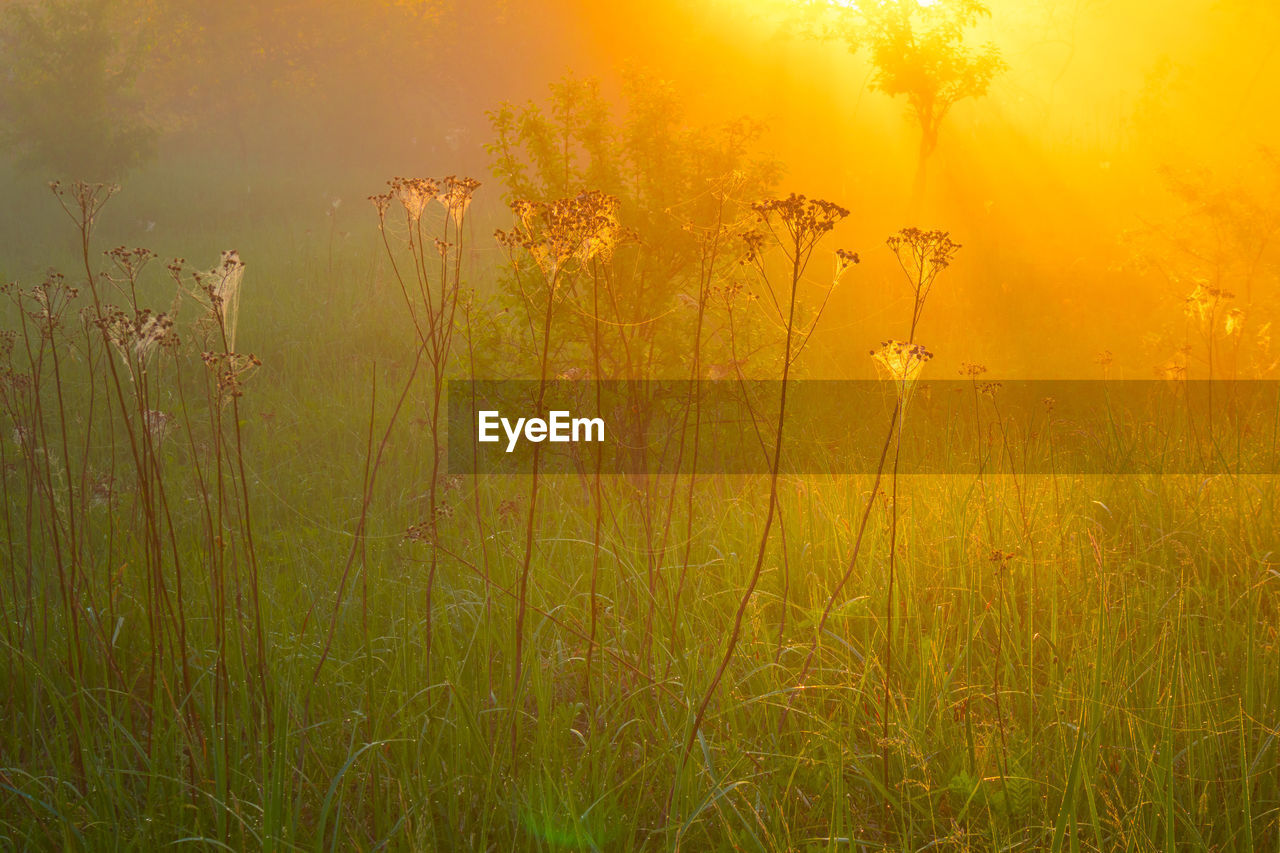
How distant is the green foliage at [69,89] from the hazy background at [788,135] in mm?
54

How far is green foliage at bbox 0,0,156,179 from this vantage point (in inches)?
648

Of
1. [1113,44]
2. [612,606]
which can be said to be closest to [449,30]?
[1113,44]

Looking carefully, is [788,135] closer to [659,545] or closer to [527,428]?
[527,428]

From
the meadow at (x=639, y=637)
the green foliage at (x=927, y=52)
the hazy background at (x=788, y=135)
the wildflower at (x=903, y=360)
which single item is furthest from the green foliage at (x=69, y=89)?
the wildflower at (x=903, y=360)

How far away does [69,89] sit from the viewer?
1642cm

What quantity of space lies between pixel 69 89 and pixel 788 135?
14.1 metres

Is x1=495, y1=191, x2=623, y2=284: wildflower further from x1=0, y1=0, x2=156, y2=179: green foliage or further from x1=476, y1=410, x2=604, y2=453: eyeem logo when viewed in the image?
x1=0, y1=0, x2=156, y2=179: green foliage

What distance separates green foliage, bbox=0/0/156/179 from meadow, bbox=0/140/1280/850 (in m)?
14.3

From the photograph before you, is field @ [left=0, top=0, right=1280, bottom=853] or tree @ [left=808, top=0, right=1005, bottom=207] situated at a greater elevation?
tree @ [left=808, top=0, right=1005, bottom=207]

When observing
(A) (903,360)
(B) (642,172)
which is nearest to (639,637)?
(A) (903,360)

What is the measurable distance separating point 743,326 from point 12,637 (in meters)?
4.33

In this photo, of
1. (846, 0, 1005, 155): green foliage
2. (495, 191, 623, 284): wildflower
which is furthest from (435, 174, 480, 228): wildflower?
(846, 0, 1005, 155): green foliage

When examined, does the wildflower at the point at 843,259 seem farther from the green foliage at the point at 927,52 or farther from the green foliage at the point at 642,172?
the green foliage at the point at 927,52

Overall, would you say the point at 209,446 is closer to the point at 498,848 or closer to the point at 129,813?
the point at 129,813
